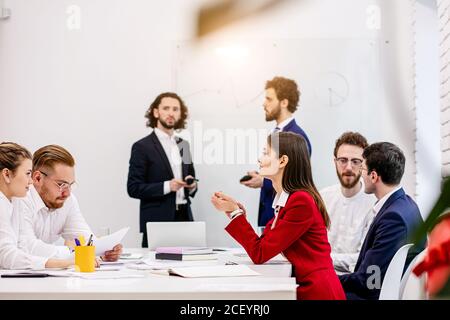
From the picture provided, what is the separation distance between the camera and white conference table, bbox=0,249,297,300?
1324 mm

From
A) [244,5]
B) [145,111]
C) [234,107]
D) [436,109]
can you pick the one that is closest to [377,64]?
[436,109]

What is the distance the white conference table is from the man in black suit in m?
2.19

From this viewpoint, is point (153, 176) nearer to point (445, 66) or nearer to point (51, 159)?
point (51, 159)

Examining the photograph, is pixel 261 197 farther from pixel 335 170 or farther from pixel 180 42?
pixel 180 42

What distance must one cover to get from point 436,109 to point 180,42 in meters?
1.53

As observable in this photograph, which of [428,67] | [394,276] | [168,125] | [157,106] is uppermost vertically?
[428,67]

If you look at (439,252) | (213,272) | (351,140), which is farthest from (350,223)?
(439,252)

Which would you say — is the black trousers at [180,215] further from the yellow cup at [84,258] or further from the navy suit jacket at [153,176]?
the yellow cup at [84,258]

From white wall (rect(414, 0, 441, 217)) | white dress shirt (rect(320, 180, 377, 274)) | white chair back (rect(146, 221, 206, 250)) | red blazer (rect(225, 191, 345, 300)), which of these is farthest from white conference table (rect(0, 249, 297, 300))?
white wall (rect(414, 0, 441, 217))

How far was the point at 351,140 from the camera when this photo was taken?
3.79 m

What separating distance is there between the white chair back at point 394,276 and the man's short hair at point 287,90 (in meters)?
1.99

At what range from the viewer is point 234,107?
13.0 feet

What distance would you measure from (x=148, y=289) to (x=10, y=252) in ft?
2.44

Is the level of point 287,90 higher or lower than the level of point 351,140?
higher
